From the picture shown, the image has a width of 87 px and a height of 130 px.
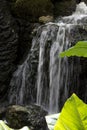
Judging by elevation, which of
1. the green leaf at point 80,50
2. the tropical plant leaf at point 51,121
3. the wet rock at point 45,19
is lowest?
the wet rock at point 45,19

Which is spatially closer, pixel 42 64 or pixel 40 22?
pixel 42 64

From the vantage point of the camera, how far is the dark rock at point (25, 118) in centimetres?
693

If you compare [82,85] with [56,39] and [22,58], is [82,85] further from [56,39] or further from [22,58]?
[22,58]

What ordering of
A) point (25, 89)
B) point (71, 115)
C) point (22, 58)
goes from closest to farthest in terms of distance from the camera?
point (71, 115) < point (25, 89) < point (22, 58)

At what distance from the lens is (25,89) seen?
357 inches

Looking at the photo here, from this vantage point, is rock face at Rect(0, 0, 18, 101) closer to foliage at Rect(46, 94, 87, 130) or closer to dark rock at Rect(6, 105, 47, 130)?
dark rock at Rect(6, 105, 47, 130)

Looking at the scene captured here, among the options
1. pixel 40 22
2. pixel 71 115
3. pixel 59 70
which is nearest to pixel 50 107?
pixel 59 70

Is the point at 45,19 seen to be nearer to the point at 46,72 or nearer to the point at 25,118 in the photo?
the point at 46,72

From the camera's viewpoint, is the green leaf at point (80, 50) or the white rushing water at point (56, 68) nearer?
the green leaf at point (80, 50)

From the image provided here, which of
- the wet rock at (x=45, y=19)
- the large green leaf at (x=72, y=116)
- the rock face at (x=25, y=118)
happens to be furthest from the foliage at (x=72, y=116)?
the wet rock at (x=45, y=19)

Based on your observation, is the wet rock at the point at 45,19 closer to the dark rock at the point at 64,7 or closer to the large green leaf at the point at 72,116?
the dark rock at the point at 64,7

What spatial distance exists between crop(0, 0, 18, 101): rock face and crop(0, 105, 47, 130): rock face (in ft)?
6.77

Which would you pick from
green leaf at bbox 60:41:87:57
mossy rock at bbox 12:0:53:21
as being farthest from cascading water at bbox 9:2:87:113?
green leaf at bbox 60:41:87:57

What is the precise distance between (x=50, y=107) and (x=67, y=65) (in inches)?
47.7
